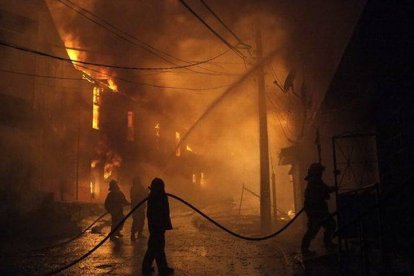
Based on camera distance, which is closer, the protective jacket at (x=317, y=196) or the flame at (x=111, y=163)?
the protective jacket at (x=317, y=196)

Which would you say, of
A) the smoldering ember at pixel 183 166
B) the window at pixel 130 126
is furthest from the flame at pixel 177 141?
the window at pixel 130 126

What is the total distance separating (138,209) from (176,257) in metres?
4.16

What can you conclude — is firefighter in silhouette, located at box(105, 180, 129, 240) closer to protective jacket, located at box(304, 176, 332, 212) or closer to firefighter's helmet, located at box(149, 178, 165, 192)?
firefighter's helmet, located at box(149, 178, 165, 192)

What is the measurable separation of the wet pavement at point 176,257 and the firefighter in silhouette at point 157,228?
28cm

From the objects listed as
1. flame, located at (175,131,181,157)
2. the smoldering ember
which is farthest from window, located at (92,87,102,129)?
flame, located at (175,131,181,157)

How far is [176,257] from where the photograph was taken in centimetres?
946

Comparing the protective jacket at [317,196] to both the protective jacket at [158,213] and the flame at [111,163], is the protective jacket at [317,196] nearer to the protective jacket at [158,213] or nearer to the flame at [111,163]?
the protective jacket at [158,213]

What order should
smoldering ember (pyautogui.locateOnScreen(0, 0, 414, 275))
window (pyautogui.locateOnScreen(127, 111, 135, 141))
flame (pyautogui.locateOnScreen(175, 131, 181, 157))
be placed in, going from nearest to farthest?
smoldering ember (pyautogui.locateOnScreen(0, 0, 414, 275)) < window (pyautogui.locateOnScreen(127, 111, 135, 141)) < flame (pyautogui.locateOnScreen(175, 131, 181, 157))

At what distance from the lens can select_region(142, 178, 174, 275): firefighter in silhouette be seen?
25.0 ft

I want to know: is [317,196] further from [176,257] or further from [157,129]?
[157,129]

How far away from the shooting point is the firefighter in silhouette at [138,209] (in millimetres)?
13000

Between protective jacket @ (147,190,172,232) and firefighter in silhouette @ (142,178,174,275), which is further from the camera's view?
protective jacket @ (147,190,172,232)

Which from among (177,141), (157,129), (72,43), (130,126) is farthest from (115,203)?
(177,141)

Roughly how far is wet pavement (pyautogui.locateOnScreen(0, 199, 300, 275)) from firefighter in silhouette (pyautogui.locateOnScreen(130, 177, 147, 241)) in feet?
1.59
